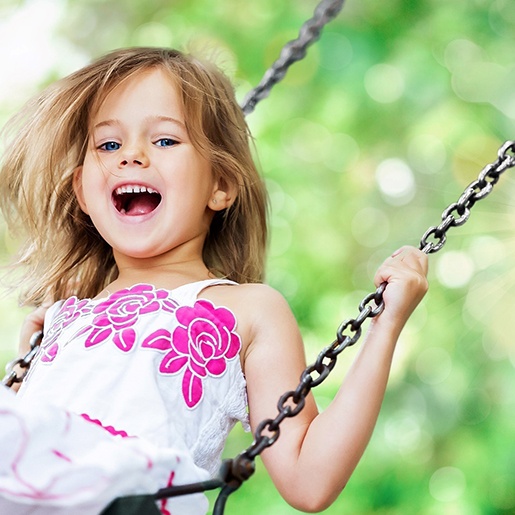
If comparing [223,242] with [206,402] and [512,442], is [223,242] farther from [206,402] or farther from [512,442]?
[512,442]

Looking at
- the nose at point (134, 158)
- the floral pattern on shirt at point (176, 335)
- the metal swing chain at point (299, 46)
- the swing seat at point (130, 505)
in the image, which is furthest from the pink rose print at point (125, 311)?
the metal swing chain at point (299, 46)

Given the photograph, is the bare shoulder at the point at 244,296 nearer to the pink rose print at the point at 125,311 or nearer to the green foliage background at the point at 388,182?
the pink rose print at the point at 125,311

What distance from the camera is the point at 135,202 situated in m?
0.98

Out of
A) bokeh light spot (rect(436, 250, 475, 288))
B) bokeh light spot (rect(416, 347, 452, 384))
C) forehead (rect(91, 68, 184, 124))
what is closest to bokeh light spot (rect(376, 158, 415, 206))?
bokeh light spot (rect(436, 250, 475, 288))

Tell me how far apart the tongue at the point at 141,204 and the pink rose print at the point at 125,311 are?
0.07 meters

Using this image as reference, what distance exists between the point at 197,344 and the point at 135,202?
0.17 metres

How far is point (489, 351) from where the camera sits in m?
2.46

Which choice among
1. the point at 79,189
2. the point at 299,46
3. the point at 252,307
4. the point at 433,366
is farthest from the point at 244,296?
the point at 433,366

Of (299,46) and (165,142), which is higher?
(299,46)

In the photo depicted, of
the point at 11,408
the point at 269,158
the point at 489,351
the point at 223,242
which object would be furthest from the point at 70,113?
the point at 489,351

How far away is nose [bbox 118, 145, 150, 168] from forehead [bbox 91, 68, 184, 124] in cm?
4

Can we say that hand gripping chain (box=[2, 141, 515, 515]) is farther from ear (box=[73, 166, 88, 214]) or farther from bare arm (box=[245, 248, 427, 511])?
ear (box=[73, 166, 88, 214])

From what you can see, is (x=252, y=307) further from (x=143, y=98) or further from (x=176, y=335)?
(x=143, y=98)

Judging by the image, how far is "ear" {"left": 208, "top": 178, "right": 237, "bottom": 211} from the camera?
101 cm
